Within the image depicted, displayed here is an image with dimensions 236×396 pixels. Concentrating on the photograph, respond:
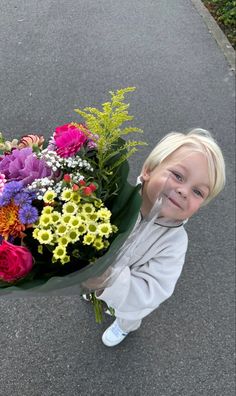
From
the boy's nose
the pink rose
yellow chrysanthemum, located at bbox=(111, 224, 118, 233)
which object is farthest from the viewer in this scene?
the boy's nose

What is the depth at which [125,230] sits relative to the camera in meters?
1.12

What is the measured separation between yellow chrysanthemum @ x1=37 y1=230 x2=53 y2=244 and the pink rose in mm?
57

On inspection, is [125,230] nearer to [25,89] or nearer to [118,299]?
[118,299]

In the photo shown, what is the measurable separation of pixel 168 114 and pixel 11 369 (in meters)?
2.89

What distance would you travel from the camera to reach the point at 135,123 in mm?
3922

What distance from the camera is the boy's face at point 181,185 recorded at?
1.51 metres

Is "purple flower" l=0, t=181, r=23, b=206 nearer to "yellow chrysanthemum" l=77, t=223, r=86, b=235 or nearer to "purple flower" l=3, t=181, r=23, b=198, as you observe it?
"purple flower" l=3, t=181, r=23, b=198

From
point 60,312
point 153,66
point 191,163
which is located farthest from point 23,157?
point 153,66

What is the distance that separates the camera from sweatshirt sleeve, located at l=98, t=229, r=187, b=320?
156cm

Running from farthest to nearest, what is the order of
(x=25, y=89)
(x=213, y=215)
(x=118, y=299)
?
(x=25, y=89) → (x=213, y=215) → (x=118, y=299)

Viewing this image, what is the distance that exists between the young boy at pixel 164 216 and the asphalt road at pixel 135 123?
734 mm

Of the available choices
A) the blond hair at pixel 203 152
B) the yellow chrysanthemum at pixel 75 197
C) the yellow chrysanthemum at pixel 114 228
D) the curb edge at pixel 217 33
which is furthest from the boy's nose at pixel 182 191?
the curb edge at pixel 217 33

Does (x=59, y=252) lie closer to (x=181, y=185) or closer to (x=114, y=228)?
(x=114, y=228)

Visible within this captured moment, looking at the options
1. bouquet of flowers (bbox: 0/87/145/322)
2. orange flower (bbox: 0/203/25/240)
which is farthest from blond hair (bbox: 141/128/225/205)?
orange flower (bbox: 0/203/25/240)
